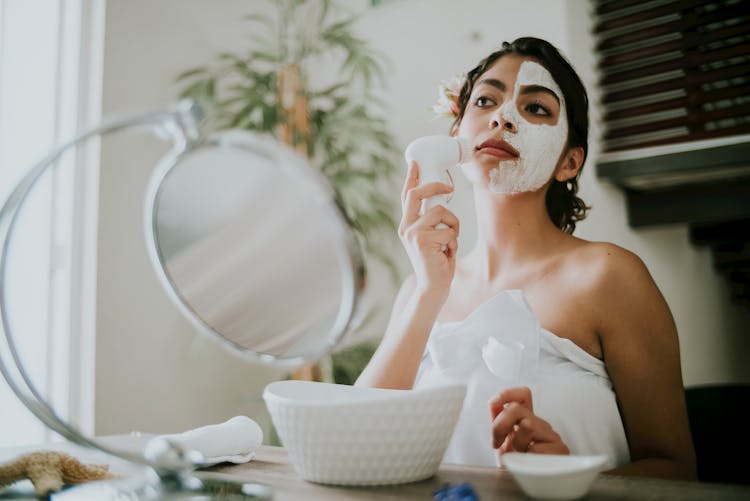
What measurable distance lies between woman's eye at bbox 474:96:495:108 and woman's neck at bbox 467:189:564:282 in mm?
164

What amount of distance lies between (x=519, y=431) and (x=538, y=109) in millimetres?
659

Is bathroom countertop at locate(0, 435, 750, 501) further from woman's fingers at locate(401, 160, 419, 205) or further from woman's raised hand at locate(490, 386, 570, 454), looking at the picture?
woman's fingers at locate(401, 160, 419, 205)

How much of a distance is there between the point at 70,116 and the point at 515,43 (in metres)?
1.28

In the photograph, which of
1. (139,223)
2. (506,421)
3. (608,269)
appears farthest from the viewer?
(139,223)

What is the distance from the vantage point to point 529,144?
A: 1.13 m

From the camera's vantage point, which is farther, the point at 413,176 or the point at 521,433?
the point at 413,176

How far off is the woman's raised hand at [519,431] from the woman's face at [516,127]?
52 cm

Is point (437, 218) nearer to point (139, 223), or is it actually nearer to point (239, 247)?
point (239, 247)

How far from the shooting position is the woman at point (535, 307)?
959mm

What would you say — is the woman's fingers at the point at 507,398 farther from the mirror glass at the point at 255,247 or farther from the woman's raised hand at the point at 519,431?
the mirror glass at the point at 255,247

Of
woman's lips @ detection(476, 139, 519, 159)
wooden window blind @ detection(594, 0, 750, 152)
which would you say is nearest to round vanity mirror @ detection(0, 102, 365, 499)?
woman's lips @ detection(476, 139, 519, 159)

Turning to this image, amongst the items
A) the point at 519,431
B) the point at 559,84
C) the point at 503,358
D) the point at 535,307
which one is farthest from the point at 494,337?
the point at 559,84

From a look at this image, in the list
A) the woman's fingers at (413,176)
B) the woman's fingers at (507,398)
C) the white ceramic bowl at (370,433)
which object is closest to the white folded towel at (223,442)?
the white ceramic bowl at (370,433)

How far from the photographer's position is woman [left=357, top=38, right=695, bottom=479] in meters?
0.96
